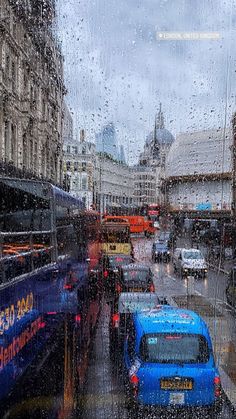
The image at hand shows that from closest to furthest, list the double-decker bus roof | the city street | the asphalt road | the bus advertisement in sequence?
the asphalt road < the double-decker bus roof < the city street < the bus advertisement

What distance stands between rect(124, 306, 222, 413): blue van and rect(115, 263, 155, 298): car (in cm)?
755

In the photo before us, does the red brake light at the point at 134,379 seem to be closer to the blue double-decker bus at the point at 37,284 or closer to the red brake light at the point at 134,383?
the red brake light at the point at 134,383

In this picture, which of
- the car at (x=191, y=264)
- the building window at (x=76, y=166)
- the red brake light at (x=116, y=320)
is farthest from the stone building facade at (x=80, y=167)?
the red brake light at (x=116, y=320)

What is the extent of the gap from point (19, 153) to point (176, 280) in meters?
8.44

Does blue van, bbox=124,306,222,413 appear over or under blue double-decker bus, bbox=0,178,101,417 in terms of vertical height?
under

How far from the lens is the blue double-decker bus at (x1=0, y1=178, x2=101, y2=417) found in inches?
209

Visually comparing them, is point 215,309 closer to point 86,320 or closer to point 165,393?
point 86,320

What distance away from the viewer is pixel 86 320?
1410 cm

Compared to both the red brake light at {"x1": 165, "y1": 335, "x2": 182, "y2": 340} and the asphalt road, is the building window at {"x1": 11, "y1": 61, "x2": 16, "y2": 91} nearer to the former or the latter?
the asphalt road

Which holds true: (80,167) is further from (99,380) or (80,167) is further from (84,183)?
(99,380)

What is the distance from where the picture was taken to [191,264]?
28.4m

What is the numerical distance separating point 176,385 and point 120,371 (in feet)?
9.35

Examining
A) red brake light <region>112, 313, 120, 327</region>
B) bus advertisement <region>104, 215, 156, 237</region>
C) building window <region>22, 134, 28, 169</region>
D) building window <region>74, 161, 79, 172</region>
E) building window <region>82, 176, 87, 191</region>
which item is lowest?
red brake light <region>112, 313, 120, 327</region>

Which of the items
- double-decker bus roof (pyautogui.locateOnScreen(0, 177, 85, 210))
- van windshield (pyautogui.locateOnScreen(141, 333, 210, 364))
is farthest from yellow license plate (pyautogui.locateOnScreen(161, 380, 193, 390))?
double-decker bus roof (pyautogui.locateOnScreen(0, 177, 85, 210))
